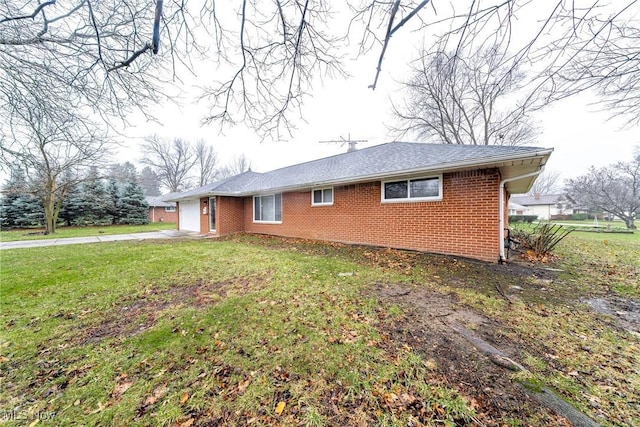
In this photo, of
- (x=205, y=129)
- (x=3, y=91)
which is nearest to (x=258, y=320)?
(x=205, y=129)

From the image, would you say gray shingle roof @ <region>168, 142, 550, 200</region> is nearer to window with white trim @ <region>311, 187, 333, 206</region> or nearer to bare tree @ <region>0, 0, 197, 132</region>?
window with white trim @ <region>311, 187, 333, 206</region>

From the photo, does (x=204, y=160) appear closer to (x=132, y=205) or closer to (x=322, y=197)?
(x=132, y=205)

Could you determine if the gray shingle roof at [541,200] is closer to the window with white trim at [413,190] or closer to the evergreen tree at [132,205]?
the window with white trim at [413,190]

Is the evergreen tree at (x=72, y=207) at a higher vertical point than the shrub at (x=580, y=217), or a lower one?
higher

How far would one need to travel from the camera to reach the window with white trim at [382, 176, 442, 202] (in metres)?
6.45

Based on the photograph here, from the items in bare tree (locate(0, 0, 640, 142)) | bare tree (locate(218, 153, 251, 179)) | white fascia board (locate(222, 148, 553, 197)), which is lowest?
white fascia board (locate(222, 148, 553, 197))

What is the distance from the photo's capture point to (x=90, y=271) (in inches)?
217

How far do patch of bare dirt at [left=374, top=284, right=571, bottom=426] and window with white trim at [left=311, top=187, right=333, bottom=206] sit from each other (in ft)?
18.8

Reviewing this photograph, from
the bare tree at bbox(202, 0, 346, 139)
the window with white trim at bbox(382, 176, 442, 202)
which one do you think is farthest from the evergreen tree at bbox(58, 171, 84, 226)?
the window with white trim at bbox(382, 176, 442, 202)

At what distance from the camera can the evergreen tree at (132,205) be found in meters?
22.3

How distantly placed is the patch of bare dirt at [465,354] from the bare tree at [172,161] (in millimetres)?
35887

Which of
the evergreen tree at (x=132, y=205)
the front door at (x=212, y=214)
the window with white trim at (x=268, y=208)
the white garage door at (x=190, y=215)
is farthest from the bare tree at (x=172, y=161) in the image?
the window with white trim at (x=268, y=208)

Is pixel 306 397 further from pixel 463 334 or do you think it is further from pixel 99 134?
pixel 99 134

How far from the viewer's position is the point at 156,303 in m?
3.74
